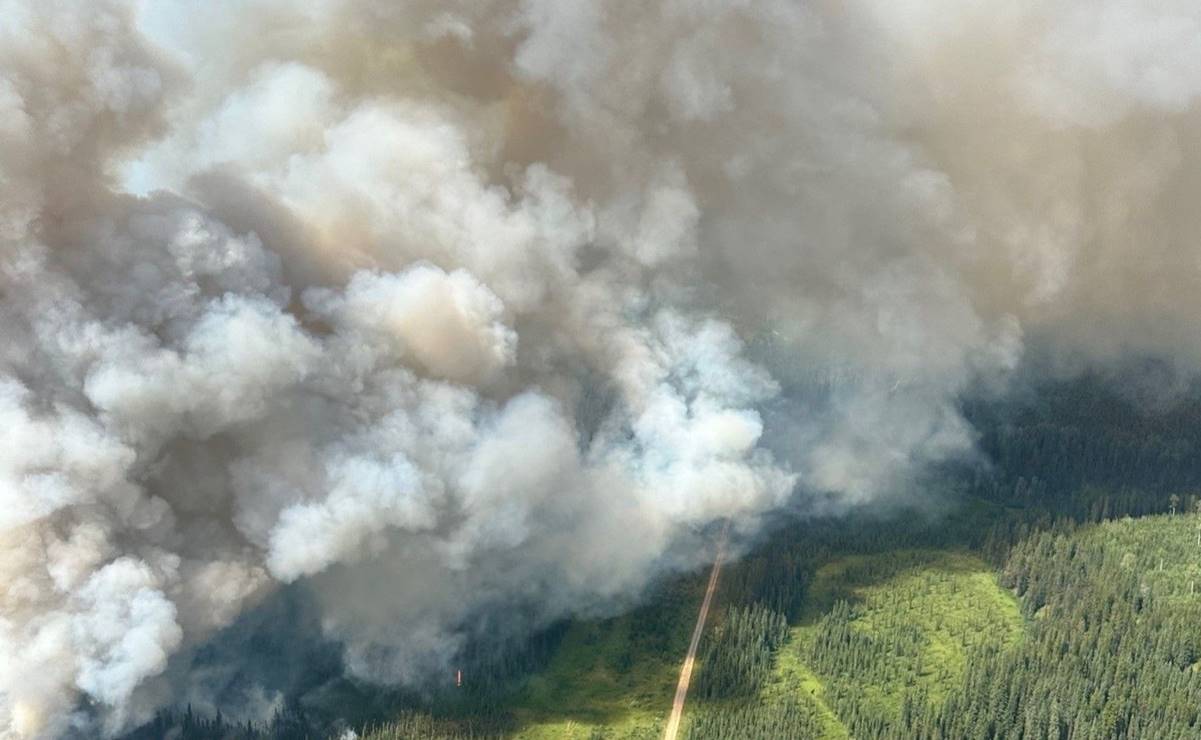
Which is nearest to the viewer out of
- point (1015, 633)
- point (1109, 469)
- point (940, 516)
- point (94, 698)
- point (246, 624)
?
point (94, 698)

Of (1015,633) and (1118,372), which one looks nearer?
(1015,633)

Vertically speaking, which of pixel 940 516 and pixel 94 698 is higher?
pixel 940 516

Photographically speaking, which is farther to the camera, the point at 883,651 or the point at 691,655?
the point at 883,651

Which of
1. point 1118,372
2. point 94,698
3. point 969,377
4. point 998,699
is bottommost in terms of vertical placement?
point 94,698

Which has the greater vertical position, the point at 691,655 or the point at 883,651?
the point at 883,651

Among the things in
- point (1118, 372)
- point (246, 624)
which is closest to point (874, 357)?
point (246, 624)

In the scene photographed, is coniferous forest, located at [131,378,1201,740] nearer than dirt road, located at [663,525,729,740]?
Yes

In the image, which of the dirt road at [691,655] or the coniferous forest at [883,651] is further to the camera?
the dirt road at [691,655]

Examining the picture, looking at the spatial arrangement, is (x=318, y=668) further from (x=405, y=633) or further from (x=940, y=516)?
(x=940, y=516)
